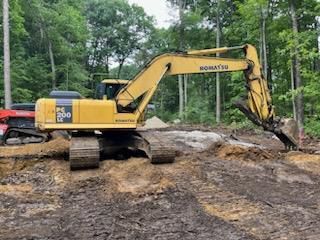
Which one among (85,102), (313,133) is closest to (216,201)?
(85,102)

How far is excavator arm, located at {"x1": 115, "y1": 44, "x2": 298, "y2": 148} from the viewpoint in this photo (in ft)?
33.6

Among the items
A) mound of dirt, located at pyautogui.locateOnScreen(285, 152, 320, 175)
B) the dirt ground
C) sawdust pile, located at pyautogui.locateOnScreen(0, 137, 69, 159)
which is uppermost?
sawdust pile, located at pyautogui.locateOnScreen(0, 137, 69, 159)

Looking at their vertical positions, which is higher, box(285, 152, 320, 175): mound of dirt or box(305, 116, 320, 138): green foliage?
box(305, 116, 320, 138): green foliage

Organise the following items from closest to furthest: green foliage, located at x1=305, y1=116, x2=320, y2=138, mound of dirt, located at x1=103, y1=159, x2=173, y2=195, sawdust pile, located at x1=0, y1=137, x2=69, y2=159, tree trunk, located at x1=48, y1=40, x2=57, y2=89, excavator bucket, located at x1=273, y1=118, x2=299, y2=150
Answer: mound of dirt, located at x1=103, y1=159, x2=173, y2=195
sawdust pile, located at x1=0, y1=137, x2=69, y2=159
excavator bucket, located at x1=273, y1=118, x2=299, y2=150
green foliage, located at x1=305, y1=116, x2=320, y2=138
tree trunk, located at x1=48, y1=40, x2=57, y2=89

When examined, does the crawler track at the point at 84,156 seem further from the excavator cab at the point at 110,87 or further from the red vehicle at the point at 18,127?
the red vehicle at the point at 18,127

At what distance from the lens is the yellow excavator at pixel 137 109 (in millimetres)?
9555

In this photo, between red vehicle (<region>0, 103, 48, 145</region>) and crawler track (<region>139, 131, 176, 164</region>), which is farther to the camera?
red vehicle (<region>0, 103, 48, 145</region>)

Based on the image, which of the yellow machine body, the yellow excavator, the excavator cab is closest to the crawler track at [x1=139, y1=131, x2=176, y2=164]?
the yellow excavator

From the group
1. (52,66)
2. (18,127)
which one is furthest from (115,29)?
(18,127)

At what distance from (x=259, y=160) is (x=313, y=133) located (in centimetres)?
891

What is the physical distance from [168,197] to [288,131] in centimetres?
494

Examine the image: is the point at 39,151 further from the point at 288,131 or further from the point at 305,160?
the point at 305,160

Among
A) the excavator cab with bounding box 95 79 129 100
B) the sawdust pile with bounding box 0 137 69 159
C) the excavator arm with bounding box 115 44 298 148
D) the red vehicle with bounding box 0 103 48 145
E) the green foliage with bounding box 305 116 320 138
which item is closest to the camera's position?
the excavator arm with bounding box 115 44 298 148

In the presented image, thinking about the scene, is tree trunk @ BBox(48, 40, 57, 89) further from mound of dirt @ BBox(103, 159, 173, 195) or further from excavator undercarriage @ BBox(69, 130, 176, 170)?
mound of dirt @ BBox(103, 159, 173, 195)
